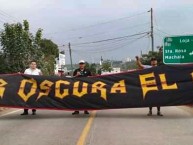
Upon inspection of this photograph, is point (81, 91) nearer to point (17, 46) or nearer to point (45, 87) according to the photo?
point (45, 87)

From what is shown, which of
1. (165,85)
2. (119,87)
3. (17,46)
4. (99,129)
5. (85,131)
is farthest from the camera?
(17,46)

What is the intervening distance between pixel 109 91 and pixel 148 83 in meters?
1.24

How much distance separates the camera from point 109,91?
15312 mm

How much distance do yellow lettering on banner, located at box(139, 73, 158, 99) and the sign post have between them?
26.8 feet

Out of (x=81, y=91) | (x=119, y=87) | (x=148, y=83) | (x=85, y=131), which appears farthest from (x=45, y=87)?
(x=85, y=131)

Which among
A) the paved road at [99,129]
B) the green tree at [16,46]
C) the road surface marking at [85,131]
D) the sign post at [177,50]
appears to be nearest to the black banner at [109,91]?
the paved road at [99,129]

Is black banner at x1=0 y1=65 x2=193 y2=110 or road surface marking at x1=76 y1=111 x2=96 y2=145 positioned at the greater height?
black banner at x1=0 y1=65 x2=193 y2=110

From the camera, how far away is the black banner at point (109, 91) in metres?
15.1

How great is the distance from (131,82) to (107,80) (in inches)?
30.0

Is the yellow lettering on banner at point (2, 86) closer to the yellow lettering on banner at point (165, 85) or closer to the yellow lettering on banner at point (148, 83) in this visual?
the yellow lettering on banner at point (148, 83)

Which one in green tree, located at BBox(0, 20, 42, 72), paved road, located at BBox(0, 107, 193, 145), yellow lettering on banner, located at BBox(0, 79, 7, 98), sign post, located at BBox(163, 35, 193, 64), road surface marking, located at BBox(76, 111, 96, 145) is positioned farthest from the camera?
green tree, located at BBox(0, 20, 42, 72)

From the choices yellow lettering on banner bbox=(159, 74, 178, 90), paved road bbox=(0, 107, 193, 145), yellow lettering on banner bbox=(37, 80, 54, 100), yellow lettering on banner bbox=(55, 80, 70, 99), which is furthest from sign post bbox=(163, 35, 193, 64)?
yellow lettering on banner bbox=(37, 80, 54, 100)

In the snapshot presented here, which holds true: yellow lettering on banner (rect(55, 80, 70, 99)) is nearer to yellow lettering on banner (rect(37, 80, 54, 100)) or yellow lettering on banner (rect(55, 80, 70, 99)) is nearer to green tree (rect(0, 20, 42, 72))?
yellow lettering on banner (rect(37, 80, 54, 100))

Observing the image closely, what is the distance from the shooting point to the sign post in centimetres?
2323
